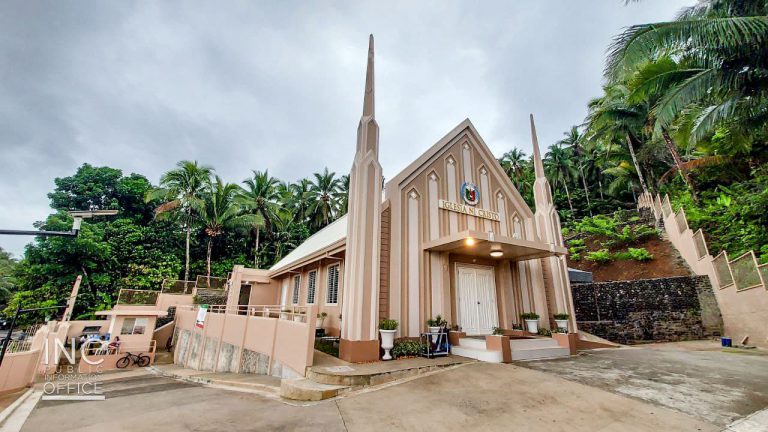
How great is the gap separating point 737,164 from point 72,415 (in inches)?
1159

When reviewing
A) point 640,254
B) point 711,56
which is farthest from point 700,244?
point 711,56

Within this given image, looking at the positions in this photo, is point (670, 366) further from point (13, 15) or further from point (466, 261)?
point (13, 15)

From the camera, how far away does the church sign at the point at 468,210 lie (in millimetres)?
10883

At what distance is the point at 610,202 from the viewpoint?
34.8 metres

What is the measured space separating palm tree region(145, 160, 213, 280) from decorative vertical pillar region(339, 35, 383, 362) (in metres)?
22.7

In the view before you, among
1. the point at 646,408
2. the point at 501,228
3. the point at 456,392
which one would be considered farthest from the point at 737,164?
the point at 456,392

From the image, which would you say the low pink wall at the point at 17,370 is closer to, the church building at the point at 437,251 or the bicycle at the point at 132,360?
the bicycle at the point at 132,360

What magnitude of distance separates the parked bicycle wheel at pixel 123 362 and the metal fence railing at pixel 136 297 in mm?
5960

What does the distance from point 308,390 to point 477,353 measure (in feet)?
15.5

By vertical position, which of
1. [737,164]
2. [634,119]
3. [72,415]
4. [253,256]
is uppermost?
[634,119]

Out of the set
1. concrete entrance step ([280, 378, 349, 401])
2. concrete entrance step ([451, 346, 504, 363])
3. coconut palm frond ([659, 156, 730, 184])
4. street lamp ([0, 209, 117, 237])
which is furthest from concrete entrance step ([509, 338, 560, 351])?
coconut palm frond ([659, 156, 730, 184])

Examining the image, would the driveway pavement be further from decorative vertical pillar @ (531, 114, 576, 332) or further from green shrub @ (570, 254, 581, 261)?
green shrub @ (570, 254, 581, 261)

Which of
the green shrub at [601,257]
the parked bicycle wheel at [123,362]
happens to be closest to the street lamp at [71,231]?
the parked bicycle wheel at [123,362]

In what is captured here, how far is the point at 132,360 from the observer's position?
1634cm
